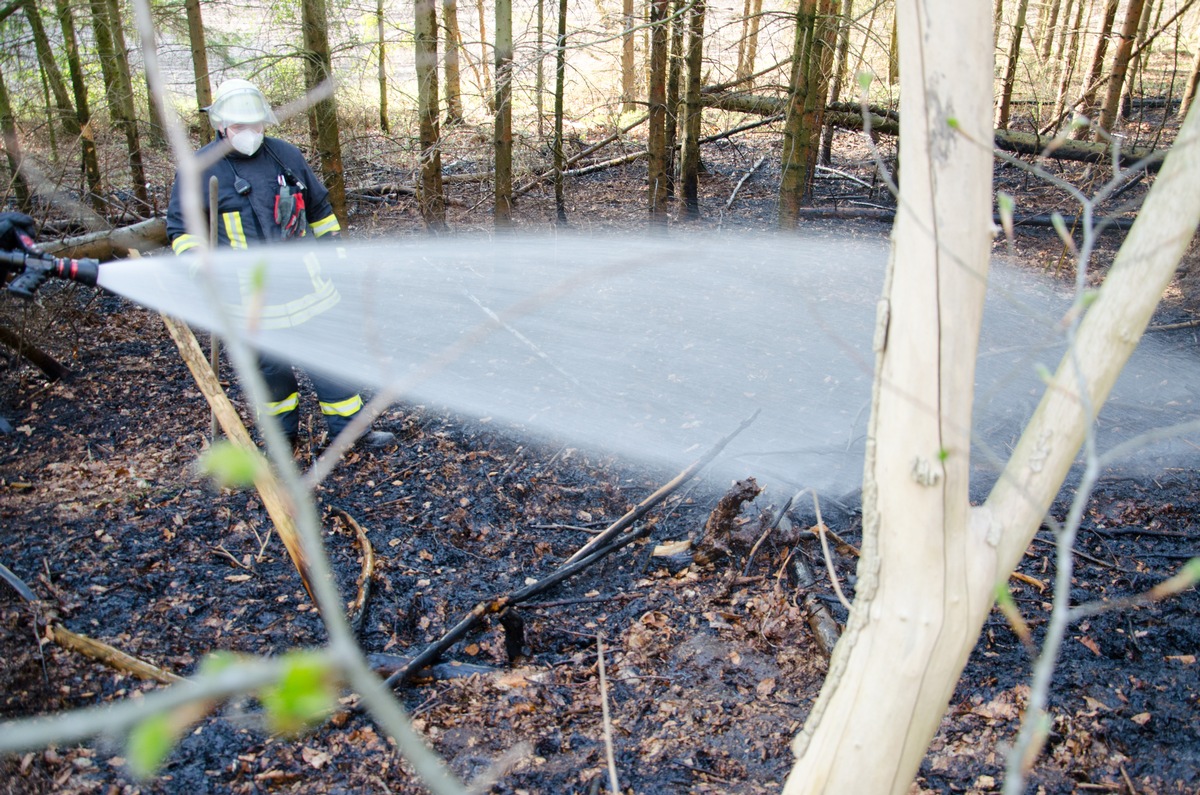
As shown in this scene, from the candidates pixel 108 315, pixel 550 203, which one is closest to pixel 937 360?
pixel 108 315

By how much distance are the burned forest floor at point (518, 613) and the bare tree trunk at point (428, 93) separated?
291 centimetres

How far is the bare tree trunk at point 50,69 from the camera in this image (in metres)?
7.61

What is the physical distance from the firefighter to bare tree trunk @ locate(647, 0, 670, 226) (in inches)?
169

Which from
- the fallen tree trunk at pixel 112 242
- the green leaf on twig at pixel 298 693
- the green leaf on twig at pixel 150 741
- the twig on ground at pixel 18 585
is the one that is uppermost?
the green leaf on twig at pixel 298 693

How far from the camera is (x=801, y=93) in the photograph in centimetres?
710

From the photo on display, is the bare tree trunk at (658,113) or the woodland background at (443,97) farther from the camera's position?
the bare tree trunk at (658,113)

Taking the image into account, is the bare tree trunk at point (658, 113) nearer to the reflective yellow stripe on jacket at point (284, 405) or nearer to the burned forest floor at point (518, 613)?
the burned forest floor at point (518, 613)

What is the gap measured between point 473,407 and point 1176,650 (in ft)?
13.7

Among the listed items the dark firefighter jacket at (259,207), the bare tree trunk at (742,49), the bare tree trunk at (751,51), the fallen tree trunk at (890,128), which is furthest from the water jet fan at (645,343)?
the fallen tree trunk at (890,128)

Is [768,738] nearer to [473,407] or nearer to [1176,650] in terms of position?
[1176,650]

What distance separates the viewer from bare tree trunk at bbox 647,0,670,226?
7750 millimetres

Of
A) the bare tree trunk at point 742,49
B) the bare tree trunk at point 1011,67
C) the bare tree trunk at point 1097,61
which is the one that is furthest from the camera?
the bare tree trunk at point 1097,61

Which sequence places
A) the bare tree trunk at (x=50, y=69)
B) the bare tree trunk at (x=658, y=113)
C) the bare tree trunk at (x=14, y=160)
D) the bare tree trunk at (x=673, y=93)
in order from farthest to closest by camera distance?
the bare tree trunk at (x=673, y=93) → the bare tree trunk at (x=658, y=113) → the bare tree trunk at (x=50, y=69) → the bare tree trunk at (x=14, y=160)

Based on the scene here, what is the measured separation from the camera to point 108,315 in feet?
23.3
